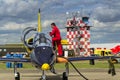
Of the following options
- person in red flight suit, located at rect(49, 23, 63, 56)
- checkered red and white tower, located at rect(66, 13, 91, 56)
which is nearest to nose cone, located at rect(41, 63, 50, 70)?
person in red flight suit, located at rect(49, 23, 63, 56)

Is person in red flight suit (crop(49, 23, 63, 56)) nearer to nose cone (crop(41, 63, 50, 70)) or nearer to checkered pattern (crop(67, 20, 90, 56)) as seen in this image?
nose cone (crop(41, 63, 50, 70))

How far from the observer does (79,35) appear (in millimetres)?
68625

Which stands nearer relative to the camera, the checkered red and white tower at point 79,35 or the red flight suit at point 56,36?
the red flight suit at point 56,36

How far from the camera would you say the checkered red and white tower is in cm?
6681

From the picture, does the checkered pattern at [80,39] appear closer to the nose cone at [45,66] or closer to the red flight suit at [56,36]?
the red flight suit at [56,36]

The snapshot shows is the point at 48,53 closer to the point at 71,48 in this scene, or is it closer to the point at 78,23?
the point at 71,48

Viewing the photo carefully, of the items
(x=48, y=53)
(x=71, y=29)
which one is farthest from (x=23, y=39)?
(x=71, y=29)

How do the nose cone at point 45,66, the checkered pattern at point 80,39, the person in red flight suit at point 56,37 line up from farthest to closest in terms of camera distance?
the checkered pattern at point 80,39 < the person in red flight suit at point 56,37 < the nose cone at point 45,66

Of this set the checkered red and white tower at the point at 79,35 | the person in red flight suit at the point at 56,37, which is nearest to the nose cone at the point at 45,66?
the person in red flight suit at the point at 56,37

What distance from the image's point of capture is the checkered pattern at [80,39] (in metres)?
66.7

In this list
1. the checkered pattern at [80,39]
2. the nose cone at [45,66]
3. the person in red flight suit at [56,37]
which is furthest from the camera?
the checkered pattern at [80,39]

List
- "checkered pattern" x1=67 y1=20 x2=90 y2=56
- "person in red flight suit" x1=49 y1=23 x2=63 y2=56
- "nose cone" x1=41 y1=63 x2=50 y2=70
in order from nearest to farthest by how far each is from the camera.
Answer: "nose cone" x1=41 y1=63 x2=50 y2=70 → "person in red flight suit" x1=49 y1=23 x2=63 y2=56 → "checkered pattern" x1=67 y1=20 x2=90 y2=56

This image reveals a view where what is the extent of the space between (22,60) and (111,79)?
4.96 meters

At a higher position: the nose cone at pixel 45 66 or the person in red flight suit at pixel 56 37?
the person in red flight suit at pixel 56 37
